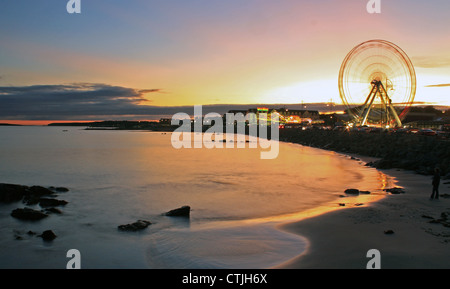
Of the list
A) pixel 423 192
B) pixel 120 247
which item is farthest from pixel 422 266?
pixel 423 192

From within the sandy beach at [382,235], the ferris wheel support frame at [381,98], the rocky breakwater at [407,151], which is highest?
the ferris wheel support frame at [381,98]

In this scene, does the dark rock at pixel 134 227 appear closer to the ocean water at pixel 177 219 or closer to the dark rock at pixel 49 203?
the ocean water at pixel 177 219

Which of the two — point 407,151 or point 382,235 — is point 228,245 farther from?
point 407,151

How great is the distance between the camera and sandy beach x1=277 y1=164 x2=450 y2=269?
8479 millimetres

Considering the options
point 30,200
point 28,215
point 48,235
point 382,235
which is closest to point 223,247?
point 382,235

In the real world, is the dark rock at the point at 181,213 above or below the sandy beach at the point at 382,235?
below

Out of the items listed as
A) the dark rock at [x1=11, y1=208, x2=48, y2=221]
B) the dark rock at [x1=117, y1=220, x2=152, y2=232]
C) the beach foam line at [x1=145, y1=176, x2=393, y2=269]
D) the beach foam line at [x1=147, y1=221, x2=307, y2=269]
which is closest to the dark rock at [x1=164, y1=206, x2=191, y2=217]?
the beach foam line at [x1=145, y1=176, x2=393, y2=269]

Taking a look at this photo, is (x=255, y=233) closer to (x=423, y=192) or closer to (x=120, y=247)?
(x=120, y=247)

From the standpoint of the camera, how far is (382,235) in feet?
34.0

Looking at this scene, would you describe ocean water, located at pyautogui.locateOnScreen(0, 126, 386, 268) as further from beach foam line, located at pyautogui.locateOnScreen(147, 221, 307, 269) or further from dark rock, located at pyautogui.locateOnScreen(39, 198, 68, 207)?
dark rock, located at pyautogui.locateOnScreen(39, 198, 68, 207)

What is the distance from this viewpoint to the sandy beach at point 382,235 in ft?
27.8

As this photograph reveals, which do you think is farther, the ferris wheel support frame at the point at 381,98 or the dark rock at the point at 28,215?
the ferris wheel support frame at the point at 381,98

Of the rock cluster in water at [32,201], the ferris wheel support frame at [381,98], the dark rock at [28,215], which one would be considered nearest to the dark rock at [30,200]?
the rock cluster in water at [32,201]
